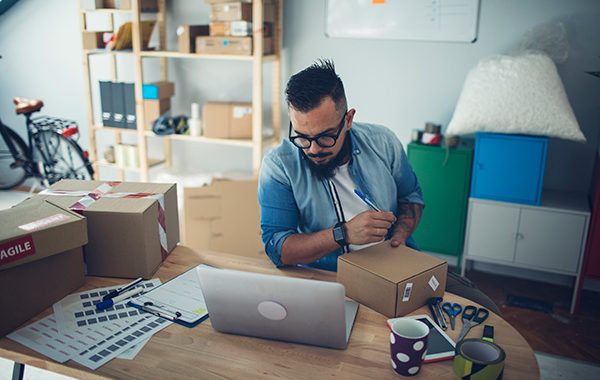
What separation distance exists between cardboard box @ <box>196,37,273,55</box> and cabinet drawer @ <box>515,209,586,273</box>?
1.89 metres

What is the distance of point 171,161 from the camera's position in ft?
14.1

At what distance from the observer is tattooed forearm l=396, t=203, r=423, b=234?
6.41 feet

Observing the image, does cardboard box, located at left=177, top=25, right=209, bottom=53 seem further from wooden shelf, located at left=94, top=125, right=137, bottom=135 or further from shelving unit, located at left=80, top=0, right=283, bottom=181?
wooden shelf, located at left=94, top=125, right=137, bottom=135

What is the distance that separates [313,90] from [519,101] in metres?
1.61

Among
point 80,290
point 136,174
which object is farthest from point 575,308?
point 136,174

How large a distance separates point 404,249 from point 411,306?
0.20 m

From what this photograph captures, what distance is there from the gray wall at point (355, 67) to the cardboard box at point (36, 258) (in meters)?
2.47

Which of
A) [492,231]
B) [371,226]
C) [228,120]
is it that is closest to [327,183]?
[371,226]

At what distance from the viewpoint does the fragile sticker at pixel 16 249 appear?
1.32 m

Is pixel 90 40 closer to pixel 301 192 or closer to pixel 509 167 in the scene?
pixel 301 192

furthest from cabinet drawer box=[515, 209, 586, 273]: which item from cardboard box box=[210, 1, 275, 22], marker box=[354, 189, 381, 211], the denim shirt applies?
cardboard box box=[210, 1, 275, 22]

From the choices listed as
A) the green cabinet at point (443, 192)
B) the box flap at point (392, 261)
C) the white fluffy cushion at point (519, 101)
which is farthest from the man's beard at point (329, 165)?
the green cabinet at point (443, 192)

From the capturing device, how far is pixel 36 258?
4.57 ft

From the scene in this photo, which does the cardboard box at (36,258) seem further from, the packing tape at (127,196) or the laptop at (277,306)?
the laptop at (277,306)
